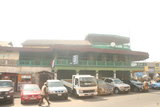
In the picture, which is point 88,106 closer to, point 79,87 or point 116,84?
point 79,87

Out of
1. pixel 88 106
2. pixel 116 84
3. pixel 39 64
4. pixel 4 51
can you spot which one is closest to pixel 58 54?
pixel 39 64

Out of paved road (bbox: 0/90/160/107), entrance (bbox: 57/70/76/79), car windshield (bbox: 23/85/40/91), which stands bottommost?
entrance (bbox: 57/70/76/79)

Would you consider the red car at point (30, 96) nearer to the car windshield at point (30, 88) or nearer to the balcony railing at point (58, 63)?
the car windshield at point (30, 88)

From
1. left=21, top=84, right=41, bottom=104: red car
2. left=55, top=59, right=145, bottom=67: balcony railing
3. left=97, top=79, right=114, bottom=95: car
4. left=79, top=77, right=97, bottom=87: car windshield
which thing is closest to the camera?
left=21, top=84, right=41, bottom=104: red car

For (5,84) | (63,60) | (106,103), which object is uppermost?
(63,60)

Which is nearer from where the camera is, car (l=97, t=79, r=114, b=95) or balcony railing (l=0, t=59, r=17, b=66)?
car (l=97, t=79, r=114, b=95)

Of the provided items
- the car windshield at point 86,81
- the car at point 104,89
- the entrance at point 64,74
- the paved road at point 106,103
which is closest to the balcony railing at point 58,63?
the entrance at point 64,74

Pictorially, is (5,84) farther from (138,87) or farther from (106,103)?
(138,87)

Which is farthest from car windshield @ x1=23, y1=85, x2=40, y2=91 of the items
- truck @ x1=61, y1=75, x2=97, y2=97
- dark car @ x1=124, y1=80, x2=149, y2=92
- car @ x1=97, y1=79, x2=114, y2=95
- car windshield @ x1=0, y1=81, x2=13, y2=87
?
dark car @ x1=124, y1=80, x2=149, y2=92

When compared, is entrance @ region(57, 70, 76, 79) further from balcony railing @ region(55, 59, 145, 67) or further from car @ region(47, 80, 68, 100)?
car @ region(47, 80, 68, 100)

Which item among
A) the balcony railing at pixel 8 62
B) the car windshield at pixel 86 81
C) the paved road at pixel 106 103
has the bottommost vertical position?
the paved road at pixel 106 103

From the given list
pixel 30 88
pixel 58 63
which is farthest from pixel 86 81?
pixel 58 63

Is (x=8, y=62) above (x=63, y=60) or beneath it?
beneath

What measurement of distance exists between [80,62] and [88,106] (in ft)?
48.5
